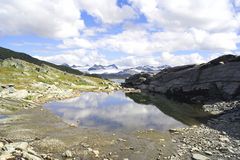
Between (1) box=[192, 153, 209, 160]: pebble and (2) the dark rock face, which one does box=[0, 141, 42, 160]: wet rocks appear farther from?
(2) the dark rock face

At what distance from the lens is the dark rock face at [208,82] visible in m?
94.3

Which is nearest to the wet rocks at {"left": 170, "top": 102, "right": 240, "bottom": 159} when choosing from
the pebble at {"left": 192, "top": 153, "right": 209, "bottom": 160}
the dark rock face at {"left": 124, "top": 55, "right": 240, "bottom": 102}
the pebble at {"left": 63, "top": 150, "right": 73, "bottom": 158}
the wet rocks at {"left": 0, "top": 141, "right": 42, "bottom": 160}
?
the pebble at {"left": 192, "top": 153, "right": 209, "bottom": 160}

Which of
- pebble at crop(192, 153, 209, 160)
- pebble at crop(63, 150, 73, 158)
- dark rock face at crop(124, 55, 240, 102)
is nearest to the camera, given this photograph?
pebble at crop(192, 153, 209, 160)

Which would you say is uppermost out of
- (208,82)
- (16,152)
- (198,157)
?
(208,82)

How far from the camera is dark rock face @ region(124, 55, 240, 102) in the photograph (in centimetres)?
9431

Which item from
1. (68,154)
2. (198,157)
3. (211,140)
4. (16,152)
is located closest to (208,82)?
(211,140)

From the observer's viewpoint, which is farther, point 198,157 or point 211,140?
point 211,140

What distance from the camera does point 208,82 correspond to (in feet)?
338

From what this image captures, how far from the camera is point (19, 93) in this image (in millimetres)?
92375

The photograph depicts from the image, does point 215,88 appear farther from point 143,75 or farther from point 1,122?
point 143,75

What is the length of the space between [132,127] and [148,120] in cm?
973

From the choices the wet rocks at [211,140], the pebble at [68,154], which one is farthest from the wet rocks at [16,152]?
the wet rocks at [211,140]

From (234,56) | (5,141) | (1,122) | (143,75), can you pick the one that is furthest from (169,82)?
(5,141)

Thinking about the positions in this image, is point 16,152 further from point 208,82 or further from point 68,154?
point 208,82
